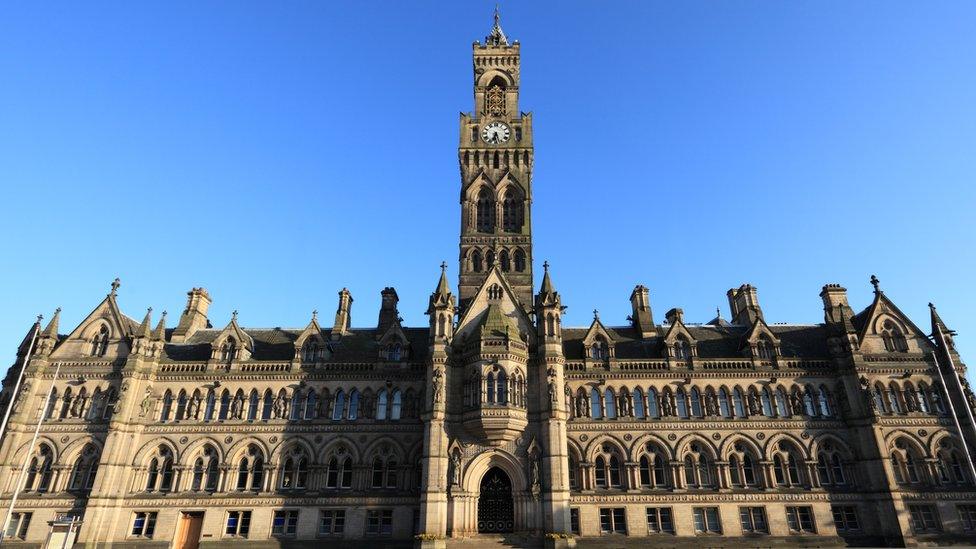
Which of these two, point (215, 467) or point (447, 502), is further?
point (215, 467)

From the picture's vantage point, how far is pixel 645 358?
3825 centimetres

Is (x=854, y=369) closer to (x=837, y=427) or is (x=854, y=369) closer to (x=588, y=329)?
(x=837, y=427)

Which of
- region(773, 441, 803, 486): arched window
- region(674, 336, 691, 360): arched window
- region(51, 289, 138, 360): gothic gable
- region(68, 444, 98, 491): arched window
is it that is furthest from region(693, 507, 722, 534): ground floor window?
region(51, 289, 138, 360): gothic gable

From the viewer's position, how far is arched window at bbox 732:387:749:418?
1417 inches

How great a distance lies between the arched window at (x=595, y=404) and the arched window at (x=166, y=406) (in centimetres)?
2896

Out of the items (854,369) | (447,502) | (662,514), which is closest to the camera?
(447,502)

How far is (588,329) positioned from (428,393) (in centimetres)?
1367

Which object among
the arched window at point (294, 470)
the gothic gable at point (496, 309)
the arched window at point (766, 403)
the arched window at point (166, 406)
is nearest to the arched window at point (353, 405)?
the arched window at point (294, 470)

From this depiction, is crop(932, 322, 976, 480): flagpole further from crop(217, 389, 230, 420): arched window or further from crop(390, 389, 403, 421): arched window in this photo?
crop(217, 389, 230, 420): arched window

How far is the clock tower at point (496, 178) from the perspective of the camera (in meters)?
42.8

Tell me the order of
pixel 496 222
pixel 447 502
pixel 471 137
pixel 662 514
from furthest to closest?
pixel 471 137 < pixel 496 222 < pixel 662 514 < pixel 447 502

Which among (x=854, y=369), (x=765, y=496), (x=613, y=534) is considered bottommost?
(x=613, y=534)

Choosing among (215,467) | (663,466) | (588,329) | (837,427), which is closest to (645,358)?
(588,329)

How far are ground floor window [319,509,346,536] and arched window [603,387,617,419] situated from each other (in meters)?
18.4
